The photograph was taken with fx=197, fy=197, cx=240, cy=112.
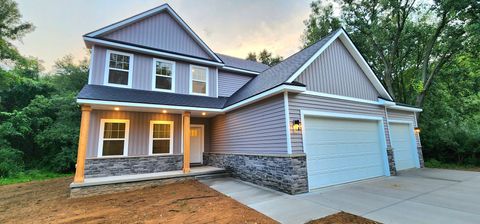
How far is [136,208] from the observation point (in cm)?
499

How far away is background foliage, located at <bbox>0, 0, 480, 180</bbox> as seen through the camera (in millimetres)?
11367

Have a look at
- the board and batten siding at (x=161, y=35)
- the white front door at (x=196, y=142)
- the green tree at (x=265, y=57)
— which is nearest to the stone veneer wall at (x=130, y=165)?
the white front door at (x=196, y=142)

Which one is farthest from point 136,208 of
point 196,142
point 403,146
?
point 403,146

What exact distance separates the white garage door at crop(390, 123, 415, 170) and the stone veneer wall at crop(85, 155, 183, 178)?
10.5 metres

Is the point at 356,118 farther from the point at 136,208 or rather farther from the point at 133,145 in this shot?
the point at 133,145

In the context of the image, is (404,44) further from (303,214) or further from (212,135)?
(303,214)

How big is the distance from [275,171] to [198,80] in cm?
626

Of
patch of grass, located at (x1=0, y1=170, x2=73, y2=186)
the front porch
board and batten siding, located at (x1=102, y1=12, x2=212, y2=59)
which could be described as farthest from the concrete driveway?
patch of grass, located at (x1=0, y1=170, x2=73, y2=186)

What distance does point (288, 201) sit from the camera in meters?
5.02

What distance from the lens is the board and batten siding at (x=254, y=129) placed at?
621 cm

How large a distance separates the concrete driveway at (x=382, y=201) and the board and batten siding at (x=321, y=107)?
1591 mm

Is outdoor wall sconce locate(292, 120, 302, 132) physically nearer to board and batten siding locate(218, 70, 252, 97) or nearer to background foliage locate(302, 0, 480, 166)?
board and batten siding locate(218, 70, 252, 97)

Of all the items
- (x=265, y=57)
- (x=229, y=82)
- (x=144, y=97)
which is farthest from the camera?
(x=265, y=57)

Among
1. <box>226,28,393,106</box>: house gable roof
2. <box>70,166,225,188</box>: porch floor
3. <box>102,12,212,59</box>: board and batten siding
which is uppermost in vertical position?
<box>102,12,212,59</box>: board and batten siding
